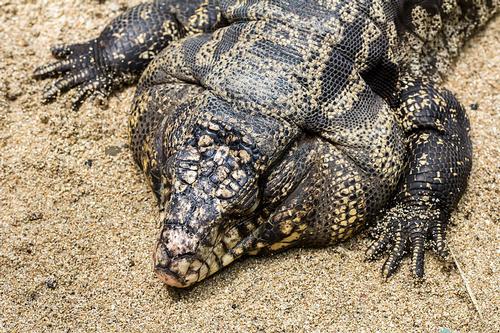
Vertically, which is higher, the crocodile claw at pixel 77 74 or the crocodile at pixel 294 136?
the crocodile at pixel 294 136

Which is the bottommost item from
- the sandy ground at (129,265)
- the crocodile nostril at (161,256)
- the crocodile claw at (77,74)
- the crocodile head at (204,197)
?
the sandy ground at (129,265)

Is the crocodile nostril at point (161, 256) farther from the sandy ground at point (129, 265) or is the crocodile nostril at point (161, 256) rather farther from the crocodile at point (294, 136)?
the sandy ground at point (129, 265)

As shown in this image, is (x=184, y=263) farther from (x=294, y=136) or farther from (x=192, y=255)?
(x=294, y=136)

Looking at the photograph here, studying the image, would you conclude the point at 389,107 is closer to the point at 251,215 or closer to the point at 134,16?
the point at 251,215

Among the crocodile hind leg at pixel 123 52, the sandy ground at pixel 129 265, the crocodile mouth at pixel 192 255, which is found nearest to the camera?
the crocodile mouth at pixel 192 255

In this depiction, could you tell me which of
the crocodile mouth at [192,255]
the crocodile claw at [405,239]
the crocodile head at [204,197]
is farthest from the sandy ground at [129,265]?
the crocodile head at [204,197]

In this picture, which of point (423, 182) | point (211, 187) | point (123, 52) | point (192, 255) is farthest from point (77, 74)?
point (423, 182)

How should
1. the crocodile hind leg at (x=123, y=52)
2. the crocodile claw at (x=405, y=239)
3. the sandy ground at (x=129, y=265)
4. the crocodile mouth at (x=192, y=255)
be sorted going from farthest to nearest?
the crocodile hind leg at (x=123, y=52), the crocodile claw at (x=405, y=239), the sandy ground at (x=129, y=265), the crocodile mouth at (x=192, y=255)

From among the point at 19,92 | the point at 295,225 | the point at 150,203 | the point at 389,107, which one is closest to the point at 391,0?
the point at 389,107
